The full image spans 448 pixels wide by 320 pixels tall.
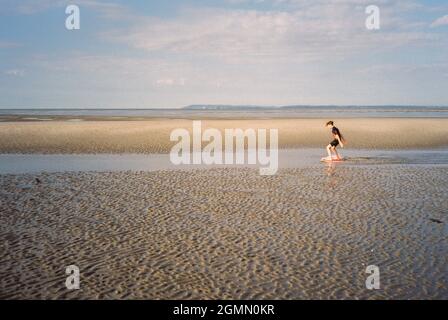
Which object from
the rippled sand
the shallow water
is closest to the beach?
the rippled sand

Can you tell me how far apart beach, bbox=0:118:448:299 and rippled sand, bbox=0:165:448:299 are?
0.12 feet

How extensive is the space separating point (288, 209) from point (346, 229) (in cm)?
239

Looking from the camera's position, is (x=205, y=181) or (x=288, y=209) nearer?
(x=288, y=209)

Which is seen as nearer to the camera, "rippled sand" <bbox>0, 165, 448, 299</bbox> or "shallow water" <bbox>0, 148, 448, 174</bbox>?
"rippled sand" <bbox>0, 165, 448, 299</bbox>

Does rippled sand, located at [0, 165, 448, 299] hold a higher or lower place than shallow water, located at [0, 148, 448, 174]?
lower

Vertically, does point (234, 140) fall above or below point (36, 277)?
above

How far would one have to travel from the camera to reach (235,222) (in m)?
11.7

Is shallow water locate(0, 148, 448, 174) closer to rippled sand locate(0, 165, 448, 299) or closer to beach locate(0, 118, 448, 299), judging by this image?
beach locate(0, 118, 448, 299)

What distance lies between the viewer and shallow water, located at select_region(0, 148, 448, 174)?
2139cm

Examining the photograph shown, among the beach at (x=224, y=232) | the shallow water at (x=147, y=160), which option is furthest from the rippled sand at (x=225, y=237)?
the shallow water at (x=147, y=160)

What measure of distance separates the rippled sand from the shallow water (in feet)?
12.7
